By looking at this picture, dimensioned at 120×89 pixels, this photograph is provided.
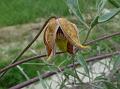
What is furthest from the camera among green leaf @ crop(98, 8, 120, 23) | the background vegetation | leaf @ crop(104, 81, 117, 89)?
the background vegetation

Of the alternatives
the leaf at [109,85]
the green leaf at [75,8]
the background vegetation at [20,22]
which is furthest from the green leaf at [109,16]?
the background vegetation at [20,22]

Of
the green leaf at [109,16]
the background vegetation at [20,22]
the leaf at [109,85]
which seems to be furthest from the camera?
the background vegetation at [20,22]

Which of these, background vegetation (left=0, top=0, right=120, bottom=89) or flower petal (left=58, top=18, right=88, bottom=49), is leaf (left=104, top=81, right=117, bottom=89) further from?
background vegetation (left=0, top=0, right=120, bottom=89)

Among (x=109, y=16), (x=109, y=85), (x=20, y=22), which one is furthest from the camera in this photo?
(x=20, y=22)

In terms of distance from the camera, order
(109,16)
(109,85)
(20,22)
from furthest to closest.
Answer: (20,22) → (109,85) → (109,16)

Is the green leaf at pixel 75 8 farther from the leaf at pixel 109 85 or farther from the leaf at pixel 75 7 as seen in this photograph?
the leaf at pixel 109 85

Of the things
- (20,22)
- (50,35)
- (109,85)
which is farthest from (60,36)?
(20,22)

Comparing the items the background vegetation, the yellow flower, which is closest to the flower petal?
the yellow flower

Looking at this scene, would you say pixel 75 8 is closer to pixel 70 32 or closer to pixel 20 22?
pixel 70 32
